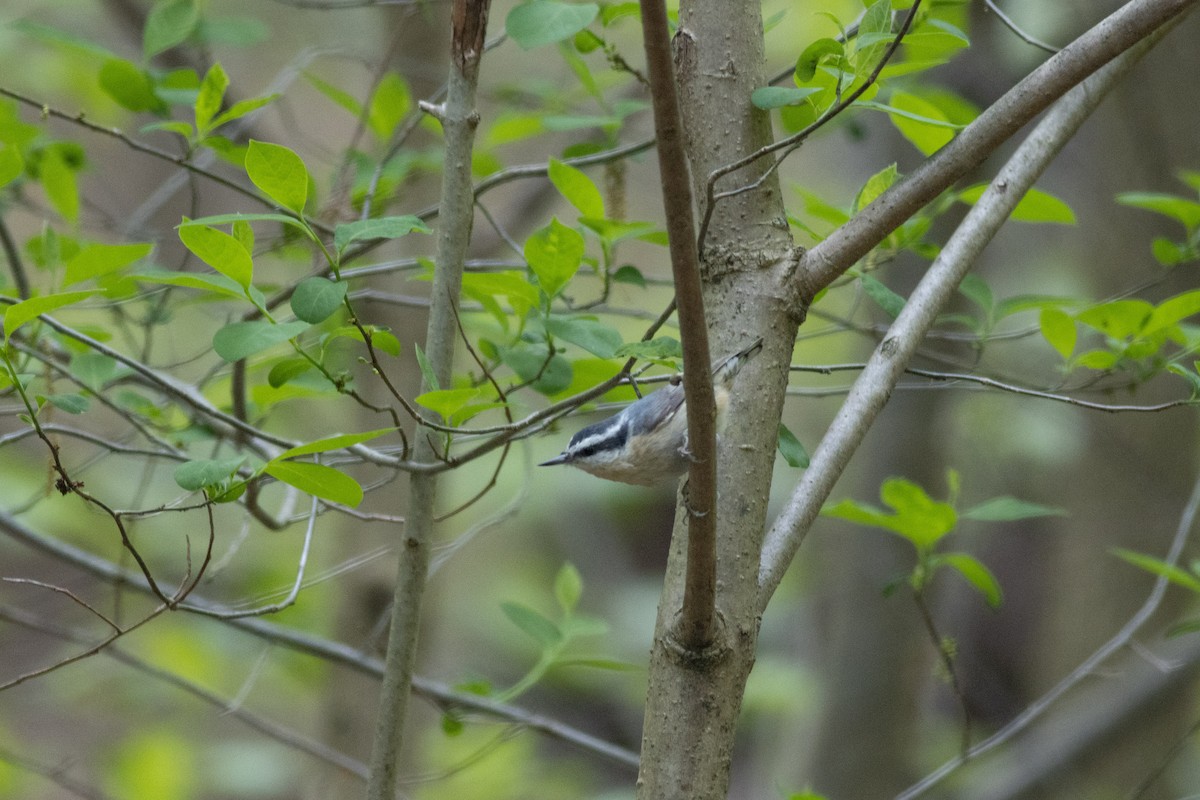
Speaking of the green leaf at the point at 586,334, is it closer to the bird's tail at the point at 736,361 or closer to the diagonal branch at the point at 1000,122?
the bird's tail at the point at 736,361

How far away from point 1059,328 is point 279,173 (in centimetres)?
113

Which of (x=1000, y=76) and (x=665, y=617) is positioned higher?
(x=1000, y=76)

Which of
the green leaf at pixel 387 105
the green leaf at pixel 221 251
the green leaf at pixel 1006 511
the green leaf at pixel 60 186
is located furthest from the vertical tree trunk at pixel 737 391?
the green leaf at pixel 60 186

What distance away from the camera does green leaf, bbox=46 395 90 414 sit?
1290 mm

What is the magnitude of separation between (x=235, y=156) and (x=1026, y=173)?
1.25 meters

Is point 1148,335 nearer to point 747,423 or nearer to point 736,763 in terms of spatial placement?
point 747,423

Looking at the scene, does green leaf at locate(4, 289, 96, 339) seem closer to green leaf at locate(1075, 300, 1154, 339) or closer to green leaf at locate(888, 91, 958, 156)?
green leaf at locate(888, 91, 958, 156)

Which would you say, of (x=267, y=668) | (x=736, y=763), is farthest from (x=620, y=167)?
(x=736, y=763)

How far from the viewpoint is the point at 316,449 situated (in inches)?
40.1

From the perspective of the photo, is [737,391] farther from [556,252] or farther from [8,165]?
[8,165]

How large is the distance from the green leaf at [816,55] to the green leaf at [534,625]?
0.97m

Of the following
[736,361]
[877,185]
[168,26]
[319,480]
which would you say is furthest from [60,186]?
[877,185]

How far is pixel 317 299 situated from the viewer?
1.18 metres

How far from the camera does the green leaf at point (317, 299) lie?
3.84ft
